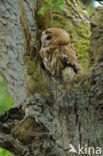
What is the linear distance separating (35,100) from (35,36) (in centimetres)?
67

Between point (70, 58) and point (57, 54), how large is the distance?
0.45ft

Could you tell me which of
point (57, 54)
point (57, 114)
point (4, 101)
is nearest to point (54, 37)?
point (57, 54)

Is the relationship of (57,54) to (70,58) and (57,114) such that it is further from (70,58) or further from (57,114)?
(57,114)

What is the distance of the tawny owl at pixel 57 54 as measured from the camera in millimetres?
2215

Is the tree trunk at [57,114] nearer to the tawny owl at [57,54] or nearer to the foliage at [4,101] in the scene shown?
the tawny owl at [57,54]

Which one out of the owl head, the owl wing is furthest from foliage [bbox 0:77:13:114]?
the owl wing

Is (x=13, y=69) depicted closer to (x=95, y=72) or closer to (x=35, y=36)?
(x=35, y=36)

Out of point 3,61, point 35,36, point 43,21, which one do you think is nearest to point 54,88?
point 35,36

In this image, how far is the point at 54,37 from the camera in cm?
254

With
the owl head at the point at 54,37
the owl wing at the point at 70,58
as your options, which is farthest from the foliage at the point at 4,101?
the owl wing at the point at 70,58

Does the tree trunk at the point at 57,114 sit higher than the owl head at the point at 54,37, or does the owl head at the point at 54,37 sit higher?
the owl head at the point at 54,37

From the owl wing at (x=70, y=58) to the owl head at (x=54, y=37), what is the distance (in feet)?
0.26

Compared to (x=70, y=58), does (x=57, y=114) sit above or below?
below

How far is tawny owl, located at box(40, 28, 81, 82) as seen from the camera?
7.27 ft
